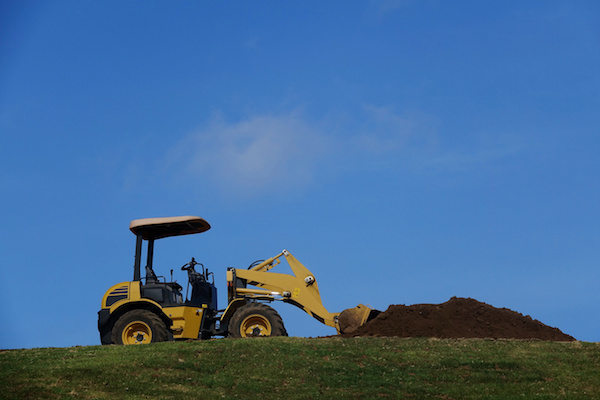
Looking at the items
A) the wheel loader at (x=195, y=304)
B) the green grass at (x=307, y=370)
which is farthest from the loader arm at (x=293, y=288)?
the green grass at (x=307, y=370)

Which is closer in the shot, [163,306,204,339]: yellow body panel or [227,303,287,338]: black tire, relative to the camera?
[163,306,204,339]: yellow body panel

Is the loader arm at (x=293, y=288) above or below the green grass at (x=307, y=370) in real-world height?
above

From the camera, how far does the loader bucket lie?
89.7ft

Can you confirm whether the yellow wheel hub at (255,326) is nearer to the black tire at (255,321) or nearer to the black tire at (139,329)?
the black tire at (255,321)

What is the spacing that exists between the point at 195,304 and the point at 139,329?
7.38ft

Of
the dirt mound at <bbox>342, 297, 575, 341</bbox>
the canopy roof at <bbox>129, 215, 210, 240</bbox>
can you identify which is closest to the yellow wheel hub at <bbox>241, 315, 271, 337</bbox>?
the dirt mound at <bbox>342, 297, 575, 341</bbox>

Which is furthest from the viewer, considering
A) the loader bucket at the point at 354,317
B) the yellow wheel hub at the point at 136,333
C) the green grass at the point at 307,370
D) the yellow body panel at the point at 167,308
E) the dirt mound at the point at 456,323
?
the loader bucket at the point at 354,317

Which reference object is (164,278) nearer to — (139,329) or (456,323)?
(139,329)

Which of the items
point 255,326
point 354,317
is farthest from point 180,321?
point 354,317

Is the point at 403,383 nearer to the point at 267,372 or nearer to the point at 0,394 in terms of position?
the point at 267,372

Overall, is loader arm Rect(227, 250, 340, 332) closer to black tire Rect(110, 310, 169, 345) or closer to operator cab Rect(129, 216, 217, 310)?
operator cab Rect(129, 216, 217, 310)

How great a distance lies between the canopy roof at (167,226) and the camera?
25.6 metres

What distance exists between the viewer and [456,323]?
89.5ft

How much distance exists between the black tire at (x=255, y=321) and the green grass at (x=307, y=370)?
121 cm
